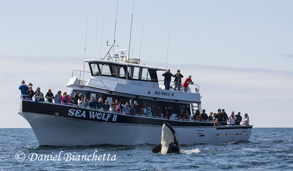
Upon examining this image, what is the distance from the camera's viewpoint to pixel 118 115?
22.1m

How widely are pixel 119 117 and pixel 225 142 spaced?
9.95 meters

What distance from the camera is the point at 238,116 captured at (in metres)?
30.1

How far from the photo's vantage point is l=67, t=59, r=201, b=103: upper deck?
23453 millimetres

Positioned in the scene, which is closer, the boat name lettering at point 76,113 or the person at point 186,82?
the boat name lettering at point 76,113

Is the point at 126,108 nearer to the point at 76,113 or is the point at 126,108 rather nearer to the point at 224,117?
the point at 76,113

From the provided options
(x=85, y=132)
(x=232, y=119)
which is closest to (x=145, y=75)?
(x=85, y=132)

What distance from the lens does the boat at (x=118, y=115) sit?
68.6ft

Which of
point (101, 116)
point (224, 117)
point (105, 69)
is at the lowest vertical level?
point (101, 116)

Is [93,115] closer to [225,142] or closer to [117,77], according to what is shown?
[117,77]

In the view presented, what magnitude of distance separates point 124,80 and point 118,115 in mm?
3011

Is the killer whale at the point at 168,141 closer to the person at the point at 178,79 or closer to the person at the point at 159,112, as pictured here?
the person at the point at 159,112

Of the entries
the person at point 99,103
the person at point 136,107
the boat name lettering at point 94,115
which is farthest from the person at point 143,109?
the person at point 99,103

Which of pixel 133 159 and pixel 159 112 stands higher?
pixel 159 112

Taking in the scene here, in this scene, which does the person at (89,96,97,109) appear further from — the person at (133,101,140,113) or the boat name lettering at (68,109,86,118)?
the person at (133,101,140,113)
